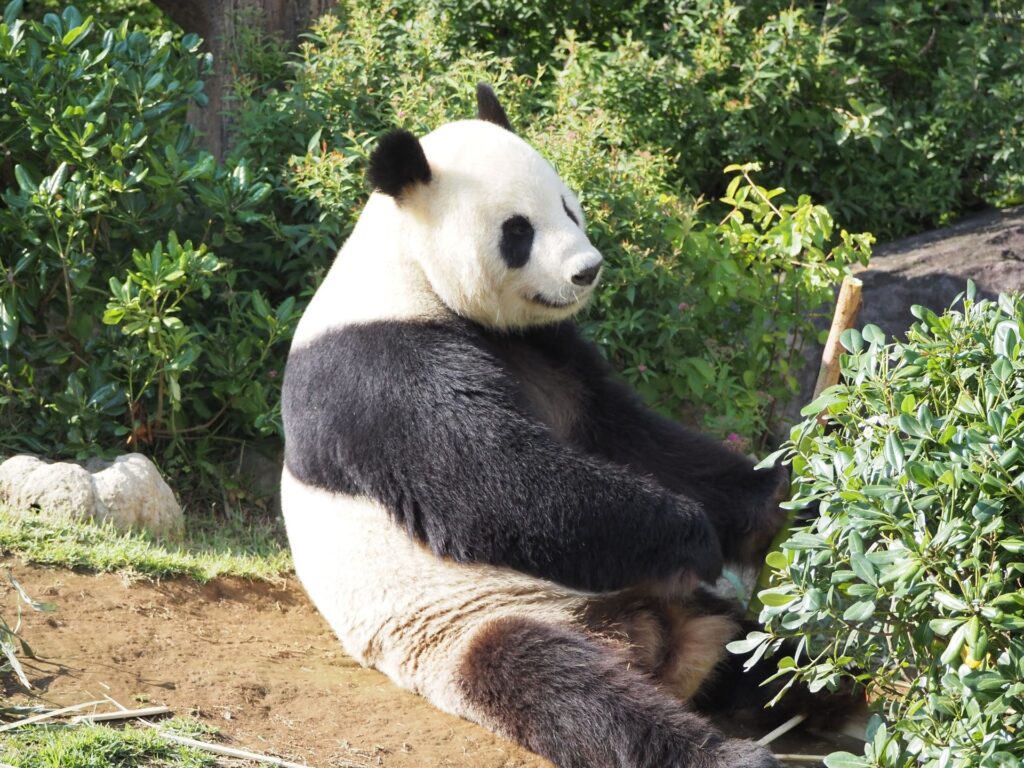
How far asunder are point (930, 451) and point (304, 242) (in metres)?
3.60

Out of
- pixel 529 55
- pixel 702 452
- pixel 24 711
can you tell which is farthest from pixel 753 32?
pixel 24 711

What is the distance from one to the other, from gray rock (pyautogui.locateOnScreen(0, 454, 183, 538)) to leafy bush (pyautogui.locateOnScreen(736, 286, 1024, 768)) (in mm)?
2929

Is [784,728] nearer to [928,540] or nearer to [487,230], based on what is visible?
[928,540]

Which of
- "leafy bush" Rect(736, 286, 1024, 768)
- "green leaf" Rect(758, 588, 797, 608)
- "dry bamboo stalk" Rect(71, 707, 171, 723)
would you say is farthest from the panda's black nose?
"dry bamboo stalk" Rect(71, 707, 171, 723)

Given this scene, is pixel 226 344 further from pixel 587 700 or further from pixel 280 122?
pixel 587 700

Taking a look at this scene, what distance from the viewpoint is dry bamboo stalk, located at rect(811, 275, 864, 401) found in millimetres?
3934

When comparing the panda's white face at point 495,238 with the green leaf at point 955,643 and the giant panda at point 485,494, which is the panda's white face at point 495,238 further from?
the green leaf at point 955,643

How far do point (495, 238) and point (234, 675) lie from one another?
5.66ft

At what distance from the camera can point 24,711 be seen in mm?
3541

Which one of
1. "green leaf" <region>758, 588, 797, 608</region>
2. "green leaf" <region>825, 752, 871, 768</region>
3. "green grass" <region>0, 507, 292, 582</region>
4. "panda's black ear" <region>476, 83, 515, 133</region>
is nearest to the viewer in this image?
"green leaf" <region>825, 752, 871, 768</region>

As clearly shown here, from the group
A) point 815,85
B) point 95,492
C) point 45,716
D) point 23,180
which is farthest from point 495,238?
point 815,85

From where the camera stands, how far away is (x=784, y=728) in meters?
3.99

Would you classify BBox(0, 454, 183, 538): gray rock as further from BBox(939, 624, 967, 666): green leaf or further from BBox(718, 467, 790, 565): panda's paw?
BBox(939, 624, 967, 666): green leaf

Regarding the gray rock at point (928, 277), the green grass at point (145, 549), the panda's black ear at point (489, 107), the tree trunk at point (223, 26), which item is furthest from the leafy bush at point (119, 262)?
the gray rock at point (928, 277)
